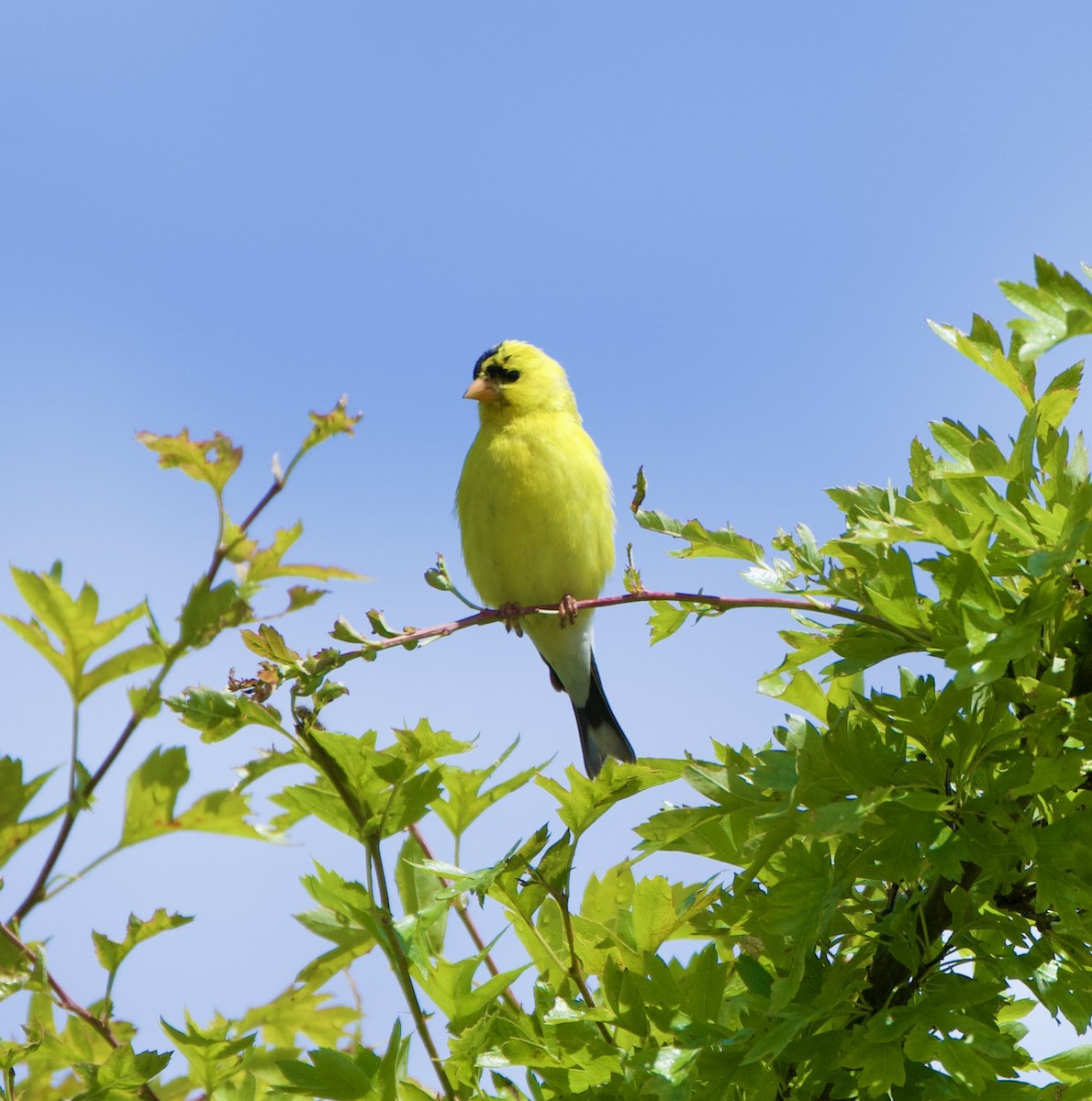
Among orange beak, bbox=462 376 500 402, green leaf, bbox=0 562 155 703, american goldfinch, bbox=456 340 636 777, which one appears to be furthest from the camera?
orange beak, bbox=462 376 500 402

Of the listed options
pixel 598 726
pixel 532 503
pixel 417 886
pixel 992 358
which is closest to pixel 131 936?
pixel 417 886

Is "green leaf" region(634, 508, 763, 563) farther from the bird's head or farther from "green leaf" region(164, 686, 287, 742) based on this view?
the bird's head

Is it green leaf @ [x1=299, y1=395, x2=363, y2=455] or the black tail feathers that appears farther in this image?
the black tail feathers

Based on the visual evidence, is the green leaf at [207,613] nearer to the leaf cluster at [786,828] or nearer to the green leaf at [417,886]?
the leaf cluster at [786,828]

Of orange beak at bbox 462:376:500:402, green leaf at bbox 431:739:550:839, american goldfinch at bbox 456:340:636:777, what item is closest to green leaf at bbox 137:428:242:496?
green leaf at bbox 431:739:550:839

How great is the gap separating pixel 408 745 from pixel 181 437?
54 cm

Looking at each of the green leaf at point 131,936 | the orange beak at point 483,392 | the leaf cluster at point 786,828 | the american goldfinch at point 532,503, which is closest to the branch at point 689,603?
the leaf cluster at point 786,828

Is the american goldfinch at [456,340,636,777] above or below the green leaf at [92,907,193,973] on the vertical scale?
above

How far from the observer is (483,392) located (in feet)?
18.2

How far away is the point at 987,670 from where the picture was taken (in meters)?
1.42

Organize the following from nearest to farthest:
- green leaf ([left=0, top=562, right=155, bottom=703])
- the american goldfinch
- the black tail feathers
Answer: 1. green leaf ([left=0, top=562, right=155, bottom=703])
2. the american goldfinch
3. the black tail feathers

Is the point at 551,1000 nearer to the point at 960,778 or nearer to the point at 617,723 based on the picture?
the point at 960,778

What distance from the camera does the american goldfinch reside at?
Answer: 202 inches

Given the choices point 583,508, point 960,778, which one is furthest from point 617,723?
point 960,778
